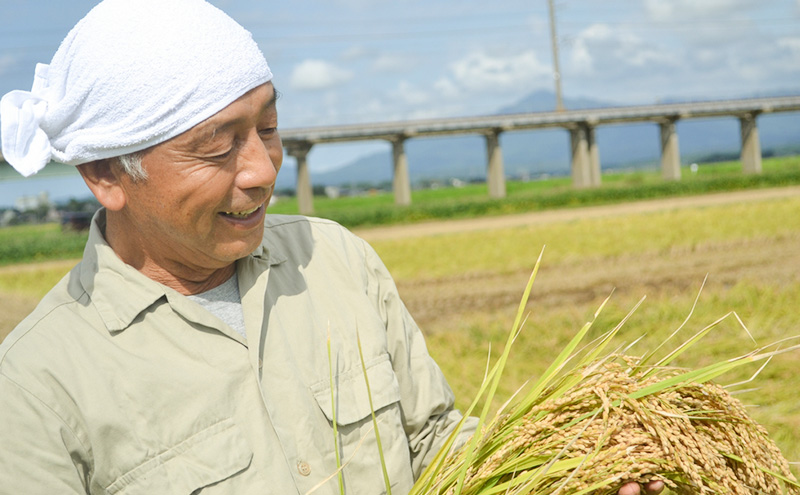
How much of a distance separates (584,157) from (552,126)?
2553 mm

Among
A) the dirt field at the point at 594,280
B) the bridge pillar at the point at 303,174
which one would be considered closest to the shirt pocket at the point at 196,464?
the dirt field at the point at 594,280

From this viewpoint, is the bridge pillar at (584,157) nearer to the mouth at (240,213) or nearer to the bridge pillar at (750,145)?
the bridge pillar at (750,145)

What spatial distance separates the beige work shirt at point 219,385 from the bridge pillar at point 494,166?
121 ft

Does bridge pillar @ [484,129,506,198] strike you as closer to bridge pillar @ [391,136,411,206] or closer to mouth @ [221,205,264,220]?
bridge pillar @ [391,136,411,206]

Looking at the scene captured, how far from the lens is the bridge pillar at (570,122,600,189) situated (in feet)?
128

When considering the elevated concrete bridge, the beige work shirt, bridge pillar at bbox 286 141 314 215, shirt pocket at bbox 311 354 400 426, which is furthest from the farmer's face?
bridge pillar at bbox 286 141 314 215

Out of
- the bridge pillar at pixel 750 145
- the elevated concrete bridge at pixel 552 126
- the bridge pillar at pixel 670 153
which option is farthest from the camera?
the bridge pillar at pixel 750 145

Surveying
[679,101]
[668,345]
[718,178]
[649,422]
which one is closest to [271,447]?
[649,422]

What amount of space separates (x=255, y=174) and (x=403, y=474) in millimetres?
792

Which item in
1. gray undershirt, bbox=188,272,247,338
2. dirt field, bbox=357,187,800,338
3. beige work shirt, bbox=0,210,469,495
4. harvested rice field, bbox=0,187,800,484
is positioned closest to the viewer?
beige work shirt, bbox=0,210,469,495

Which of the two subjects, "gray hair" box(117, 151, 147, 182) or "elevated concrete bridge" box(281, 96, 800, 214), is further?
"elevated concrete bridge" box(281, 96, 800, 214)

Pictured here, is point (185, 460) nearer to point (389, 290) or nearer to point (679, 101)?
point (389, 290)

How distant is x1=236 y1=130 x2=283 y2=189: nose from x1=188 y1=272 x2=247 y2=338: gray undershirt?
1.09ft

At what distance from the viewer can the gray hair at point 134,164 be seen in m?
1.51
